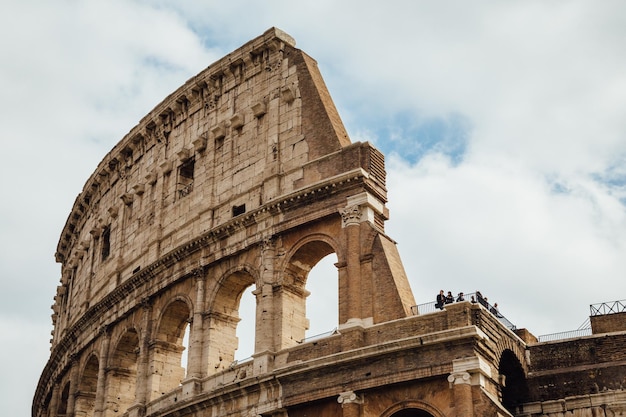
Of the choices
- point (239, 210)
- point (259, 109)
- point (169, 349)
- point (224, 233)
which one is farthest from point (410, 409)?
point (259, 109)

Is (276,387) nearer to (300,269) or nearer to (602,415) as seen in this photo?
(300,269)

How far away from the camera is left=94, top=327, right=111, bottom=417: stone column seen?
29656 millimetres

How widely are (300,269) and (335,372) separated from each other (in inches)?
145

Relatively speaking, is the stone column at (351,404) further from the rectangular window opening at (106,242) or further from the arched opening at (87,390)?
the rectangular window opening at (106,242)

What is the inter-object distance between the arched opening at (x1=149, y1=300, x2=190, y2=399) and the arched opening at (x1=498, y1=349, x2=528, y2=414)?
8.92 m

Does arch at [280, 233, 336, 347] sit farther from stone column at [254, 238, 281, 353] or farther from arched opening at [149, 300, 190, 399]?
arched opening at [149, 300, 190, 399]

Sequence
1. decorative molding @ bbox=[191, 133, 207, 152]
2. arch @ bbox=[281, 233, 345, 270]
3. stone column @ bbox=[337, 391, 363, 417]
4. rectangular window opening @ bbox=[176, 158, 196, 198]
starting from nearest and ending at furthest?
stone column @ bbox=[337, 391, 363, 417] → arch @ bbox=[281, 233, 345, 270] → decorative molding @ bbox=[191, 133, 207, 152] → rectangular window opening @ bbox=[176, 158, 196, 198]

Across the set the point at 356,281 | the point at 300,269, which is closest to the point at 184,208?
the point at 300,269

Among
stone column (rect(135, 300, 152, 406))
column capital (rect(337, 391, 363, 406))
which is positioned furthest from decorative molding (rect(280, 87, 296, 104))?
column capital (rect(337, 391, 363, 406))

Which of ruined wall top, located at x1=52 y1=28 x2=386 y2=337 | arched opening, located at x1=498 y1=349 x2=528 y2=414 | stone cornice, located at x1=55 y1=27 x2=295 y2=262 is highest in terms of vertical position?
stone cornice, located at x1=55 y1=27 x2=295 y2=262

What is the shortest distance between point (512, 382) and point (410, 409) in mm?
3646

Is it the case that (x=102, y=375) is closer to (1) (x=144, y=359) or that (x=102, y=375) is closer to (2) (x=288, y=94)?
(1) (x=144, y=359)

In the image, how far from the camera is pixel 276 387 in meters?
23.7

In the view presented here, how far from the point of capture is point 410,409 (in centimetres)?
2212
